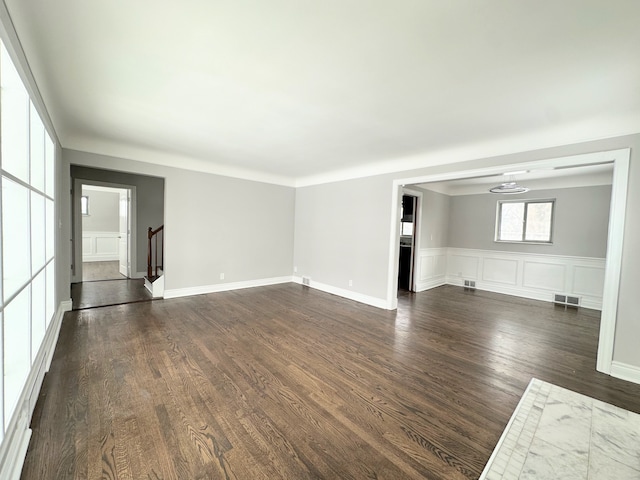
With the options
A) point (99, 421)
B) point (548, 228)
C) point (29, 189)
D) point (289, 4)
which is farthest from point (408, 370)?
point (548, 228)

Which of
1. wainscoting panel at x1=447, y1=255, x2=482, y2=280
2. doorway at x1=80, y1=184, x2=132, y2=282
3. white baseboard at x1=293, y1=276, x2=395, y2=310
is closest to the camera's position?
white baseboard at x1=293, y1=276, x2=395, y2=310

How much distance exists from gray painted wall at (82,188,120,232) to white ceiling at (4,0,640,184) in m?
6.41

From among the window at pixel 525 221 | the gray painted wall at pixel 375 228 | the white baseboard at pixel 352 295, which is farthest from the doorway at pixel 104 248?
the window at pixel 525 221

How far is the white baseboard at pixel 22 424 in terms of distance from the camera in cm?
130

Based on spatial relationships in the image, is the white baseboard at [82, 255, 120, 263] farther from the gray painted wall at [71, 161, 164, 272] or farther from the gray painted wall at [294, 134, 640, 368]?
the gray painted wall at [294, 134, 640, 368]

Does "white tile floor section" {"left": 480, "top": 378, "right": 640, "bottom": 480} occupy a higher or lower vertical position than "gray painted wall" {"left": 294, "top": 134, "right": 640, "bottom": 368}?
lower

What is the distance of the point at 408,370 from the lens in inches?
102

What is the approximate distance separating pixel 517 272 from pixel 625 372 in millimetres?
3672

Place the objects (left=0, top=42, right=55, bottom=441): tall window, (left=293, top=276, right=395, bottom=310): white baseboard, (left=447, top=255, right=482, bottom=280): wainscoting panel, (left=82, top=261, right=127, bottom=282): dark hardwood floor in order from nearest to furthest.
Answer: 1. (left=0, top=42, right=55, bottom=441): tall window
2. (left=293, top=276, right=395, bottom=310): white baseboard
3. (left=82, top=261, right=127, bottom=282): dark hardwood floor
4. (left=447, top=255, right=482, bottom=280): wainscoting panel

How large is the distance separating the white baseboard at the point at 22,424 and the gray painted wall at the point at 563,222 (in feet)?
25.0

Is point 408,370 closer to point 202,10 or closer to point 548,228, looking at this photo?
point 202,10

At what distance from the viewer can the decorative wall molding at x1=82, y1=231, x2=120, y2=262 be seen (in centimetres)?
844

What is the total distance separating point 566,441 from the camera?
5.83ft

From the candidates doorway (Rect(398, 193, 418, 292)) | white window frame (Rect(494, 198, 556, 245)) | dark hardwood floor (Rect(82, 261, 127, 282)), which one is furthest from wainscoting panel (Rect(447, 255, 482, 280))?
dark hardwood floor (Rect(82, 261, 127, 282))
